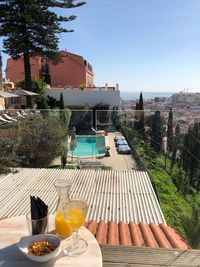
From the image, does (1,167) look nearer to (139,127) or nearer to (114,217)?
(114,217)

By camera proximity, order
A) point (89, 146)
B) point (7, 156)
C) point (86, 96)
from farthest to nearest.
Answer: point (86, 96), point (89, 146), point (7, 156)

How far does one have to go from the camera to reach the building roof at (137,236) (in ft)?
8.61

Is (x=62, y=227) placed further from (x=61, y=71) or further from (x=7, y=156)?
(x=61, y=71)

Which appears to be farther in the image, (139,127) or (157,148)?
(139,127)

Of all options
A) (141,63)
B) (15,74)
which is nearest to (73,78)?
(15,74)

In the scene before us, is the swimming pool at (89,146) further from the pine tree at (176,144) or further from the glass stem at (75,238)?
the glass stem at (75,238)

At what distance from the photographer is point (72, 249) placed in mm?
1683

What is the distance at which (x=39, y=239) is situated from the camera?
1674mm

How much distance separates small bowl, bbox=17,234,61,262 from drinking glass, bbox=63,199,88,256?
83 millimetres

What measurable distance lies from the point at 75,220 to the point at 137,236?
1.46 metres

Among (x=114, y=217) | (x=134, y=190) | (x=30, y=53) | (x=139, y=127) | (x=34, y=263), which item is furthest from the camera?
(x=30, y=53)

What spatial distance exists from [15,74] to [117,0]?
24.1 metres

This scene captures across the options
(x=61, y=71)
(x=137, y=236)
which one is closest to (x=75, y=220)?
(x=137, y=236)

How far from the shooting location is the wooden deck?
6.02 feet
